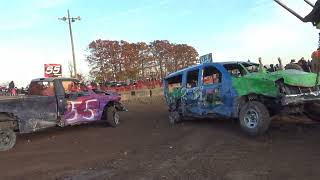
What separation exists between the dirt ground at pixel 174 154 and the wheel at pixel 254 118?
0.20 m

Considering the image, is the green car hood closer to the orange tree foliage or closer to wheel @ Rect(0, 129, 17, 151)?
wheel @ Rect(0, 129, 17, 151)

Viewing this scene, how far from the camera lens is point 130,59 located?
59750mm

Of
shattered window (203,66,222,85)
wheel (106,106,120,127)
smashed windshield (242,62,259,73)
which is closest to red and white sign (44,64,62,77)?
wheel (106,106,120,127)

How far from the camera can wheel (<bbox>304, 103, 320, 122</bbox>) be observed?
12.1m

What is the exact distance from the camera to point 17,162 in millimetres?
10289

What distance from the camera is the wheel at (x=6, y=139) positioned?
12.1 metres

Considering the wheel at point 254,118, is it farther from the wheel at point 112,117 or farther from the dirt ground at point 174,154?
the wheel at point 112,117

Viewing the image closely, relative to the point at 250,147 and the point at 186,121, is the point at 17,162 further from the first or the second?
the point at 186,121

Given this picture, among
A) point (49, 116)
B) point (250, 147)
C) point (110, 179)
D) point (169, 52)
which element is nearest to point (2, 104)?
point (49, 116)

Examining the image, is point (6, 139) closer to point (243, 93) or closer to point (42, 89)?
point (42, 89)

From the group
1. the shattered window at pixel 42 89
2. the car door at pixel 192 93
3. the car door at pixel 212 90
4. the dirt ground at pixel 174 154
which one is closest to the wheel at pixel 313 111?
the dirt ground at pixel 174 154

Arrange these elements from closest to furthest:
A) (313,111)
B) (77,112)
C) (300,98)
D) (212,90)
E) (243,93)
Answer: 1. (300,98)
2. (243,93)
3. (313,111)
4. (212,90)
5. (77,112)

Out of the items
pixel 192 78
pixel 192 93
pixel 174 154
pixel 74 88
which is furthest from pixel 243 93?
pixel 74 88

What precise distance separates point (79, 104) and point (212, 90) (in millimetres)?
4285
